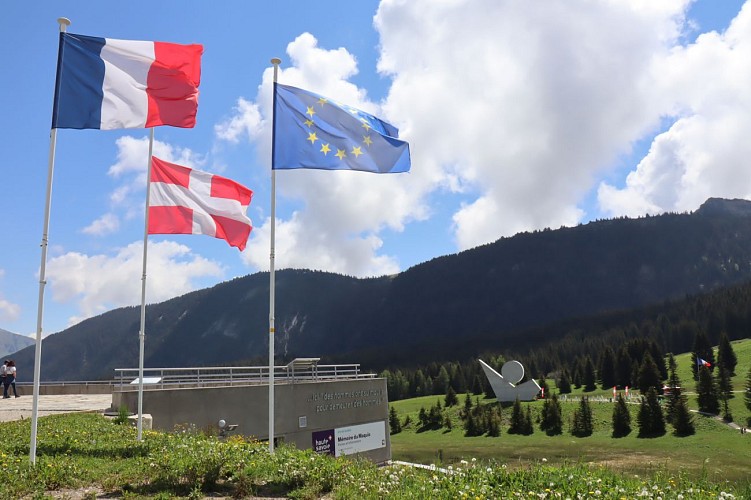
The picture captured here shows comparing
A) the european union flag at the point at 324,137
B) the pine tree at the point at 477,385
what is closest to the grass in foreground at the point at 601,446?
the european union flag at the point at 324,137

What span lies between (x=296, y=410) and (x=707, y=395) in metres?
49.5

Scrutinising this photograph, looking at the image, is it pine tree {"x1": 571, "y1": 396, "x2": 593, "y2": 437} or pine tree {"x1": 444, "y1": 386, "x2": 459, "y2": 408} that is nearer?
pine tree {"x1": 571, "y1": 396, "x2": 593, "y2": 437}

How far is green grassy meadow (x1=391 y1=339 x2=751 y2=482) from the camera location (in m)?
40.4

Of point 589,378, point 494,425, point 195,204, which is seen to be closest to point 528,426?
point 494,425

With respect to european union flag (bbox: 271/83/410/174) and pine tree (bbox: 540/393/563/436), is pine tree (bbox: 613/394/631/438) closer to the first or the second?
pine tree (bbox: 540/393/563/436)

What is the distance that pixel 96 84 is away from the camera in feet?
38.2

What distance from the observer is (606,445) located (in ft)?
164

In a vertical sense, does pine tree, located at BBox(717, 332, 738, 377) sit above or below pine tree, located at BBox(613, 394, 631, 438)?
above

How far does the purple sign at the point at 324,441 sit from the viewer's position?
29.4 m

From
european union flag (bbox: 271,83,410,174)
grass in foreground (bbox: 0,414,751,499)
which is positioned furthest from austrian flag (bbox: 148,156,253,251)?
grass in foreground (bbox: 0,414,751,499)

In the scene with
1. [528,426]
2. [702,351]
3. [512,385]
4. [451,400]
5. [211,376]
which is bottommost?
[528,426]

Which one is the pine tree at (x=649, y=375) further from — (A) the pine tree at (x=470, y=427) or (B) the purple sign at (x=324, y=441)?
(B) the purple sign at (x=324, y=441)

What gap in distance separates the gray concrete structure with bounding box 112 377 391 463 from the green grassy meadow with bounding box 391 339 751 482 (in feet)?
16.4

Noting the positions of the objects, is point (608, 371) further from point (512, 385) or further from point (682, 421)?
point (682, 421)
